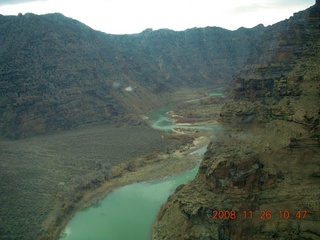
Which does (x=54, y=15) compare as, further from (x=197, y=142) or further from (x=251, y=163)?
(x=251, y=163)

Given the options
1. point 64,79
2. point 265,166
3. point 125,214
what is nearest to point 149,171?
point 125,214

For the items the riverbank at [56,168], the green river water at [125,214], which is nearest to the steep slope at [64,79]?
the riverbank at [56,168]

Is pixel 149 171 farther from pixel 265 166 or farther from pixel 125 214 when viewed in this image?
pixel 265 166

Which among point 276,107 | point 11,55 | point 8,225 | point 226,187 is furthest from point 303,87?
point 11,55

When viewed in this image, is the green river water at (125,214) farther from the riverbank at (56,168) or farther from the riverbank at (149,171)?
the riverbank at (56,168)

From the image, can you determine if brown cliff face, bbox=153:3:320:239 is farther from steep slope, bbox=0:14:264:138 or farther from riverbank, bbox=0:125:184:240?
steep slope, bbox=0:14:264:138

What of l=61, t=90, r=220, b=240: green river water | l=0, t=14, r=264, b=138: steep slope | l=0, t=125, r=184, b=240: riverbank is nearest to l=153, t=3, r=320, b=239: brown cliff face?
l=61, t=90, r=220, b=240: green river water
